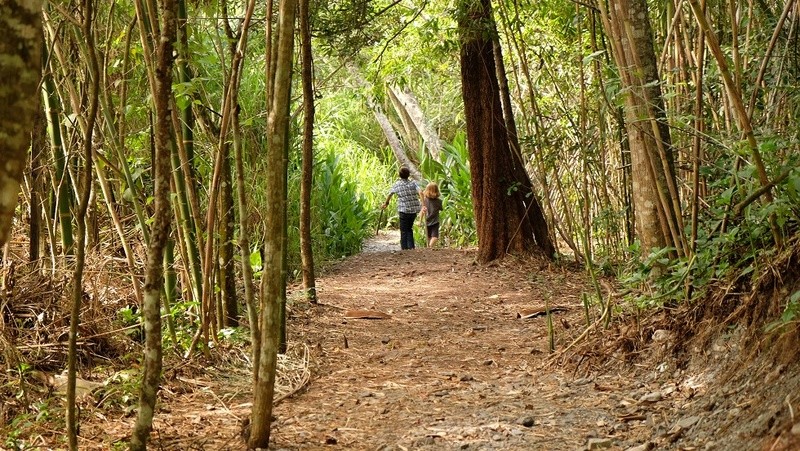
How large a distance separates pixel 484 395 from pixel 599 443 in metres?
1.05

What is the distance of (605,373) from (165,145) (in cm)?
239

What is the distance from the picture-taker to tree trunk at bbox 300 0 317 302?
237 inches

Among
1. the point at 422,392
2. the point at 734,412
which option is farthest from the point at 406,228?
the point at 734,412

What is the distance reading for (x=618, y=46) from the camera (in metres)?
4.05

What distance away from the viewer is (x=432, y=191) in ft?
40.0

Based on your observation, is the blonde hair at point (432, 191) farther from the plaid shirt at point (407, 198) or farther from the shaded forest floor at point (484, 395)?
the shaded forest floor at point (484, 395)

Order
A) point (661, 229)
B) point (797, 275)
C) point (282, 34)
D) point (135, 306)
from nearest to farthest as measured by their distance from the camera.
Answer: point (282, 34) → point (797, 275) → point (661, 229) → point (135, 306)

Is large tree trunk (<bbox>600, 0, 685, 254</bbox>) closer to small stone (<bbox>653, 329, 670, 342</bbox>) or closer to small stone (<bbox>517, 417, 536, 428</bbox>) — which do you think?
small stone (<bbox>653, 329, 670, 342</bbox>)

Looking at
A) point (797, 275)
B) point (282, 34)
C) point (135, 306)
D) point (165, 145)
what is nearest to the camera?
point (165, 145)

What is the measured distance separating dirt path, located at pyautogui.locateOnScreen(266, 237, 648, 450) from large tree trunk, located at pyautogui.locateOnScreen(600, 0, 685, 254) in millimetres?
818

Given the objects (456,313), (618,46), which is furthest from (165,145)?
(456,313)

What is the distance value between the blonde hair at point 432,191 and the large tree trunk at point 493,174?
321 cm

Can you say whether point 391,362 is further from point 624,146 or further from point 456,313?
point 624,146

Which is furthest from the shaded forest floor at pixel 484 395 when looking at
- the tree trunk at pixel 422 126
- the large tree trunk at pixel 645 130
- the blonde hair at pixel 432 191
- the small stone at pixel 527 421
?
the tree trunk at pixel 422 126
